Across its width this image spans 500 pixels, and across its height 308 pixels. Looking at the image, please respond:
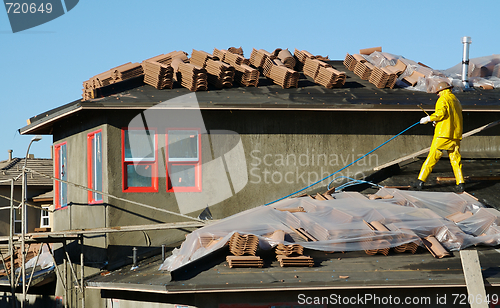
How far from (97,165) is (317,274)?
20.8 feet

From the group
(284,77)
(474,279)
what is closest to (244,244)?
(474,279)

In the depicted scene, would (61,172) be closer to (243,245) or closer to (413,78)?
(243,245)

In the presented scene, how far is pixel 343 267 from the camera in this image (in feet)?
27.2

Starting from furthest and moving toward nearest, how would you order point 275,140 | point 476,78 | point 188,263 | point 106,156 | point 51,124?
point 476,78 → point 51,124 → point 275,140 → point 106,156 → point 188,263

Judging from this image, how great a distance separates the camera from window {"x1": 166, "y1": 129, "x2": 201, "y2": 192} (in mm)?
12023

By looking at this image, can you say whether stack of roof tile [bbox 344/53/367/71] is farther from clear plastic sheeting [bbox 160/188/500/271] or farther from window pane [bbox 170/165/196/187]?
window pane [bbox 170/165/196/187]

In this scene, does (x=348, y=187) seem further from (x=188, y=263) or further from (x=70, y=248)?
(x=70, y=248)

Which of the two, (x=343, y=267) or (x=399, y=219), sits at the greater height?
(x=399, y=219)

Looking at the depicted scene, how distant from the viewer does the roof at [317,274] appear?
7.59 meters

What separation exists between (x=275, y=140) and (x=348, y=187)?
202 centimetres

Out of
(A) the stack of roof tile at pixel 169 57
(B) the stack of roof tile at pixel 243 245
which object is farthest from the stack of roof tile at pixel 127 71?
(B) the stack of roof tile at pixel 243 245

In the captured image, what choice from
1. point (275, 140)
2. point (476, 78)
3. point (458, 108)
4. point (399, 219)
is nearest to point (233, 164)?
point (275, 140)

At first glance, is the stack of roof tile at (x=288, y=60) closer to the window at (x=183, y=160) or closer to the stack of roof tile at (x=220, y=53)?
the stack of roof tile at (x=220, y=53)

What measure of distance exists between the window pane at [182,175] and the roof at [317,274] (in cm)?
284
